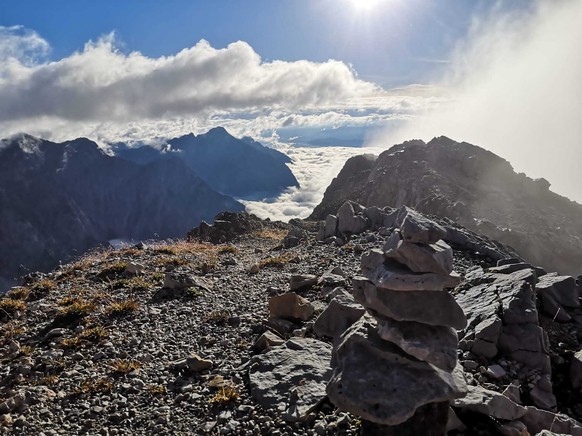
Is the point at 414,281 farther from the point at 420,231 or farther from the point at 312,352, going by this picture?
the point at 312,352

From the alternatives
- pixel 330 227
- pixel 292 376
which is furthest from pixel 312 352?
pixel 330 227

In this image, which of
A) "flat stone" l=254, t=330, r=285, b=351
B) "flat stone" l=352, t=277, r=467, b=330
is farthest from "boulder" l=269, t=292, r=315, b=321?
"flat stone" l=352, t=277, r=467, b=330

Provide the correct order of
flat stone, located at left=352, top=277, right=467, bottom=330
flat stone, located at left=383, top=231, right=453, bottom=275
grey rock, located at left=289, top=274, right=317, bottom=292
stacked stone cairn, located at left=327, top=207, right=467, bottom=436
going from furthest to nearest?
grey rock, located at left=289, top=274, right=317, bottom=292 < flat stone, located at left=352, top=277, right=467, bottom=330 < flat stone, located at left=383, top=231, right=453, bottom=275 < stacked stone cairn, located at left=327, top=207, right=467, bottom=436

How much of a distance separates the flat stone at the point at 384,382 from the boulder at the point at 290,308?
20.3 ft

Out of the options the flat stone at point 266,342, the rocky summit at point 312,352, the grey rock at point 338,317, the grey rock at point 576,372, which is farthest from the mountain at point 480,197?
the flat stone at point 266,342

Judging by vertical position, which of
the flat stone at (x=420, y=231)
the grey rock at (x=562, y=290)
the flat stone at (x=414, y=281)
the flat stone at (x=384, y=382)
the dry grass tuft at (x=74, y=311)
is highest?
the flat stone at (x=420, y=231)

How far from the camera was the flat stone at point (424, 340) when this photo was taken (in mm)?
8781

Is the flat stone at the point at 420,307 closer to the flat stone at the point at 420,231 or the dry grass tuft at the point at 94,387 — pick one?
the flat stone at the point at 420,231

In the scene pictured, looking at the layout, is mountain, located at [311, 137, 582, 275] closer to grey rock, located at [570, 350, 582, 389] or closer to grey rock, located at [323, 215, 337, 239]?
grey rock, located at [323, 215, 337, 239]

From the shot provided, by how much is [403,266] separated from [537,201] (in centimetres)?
11854

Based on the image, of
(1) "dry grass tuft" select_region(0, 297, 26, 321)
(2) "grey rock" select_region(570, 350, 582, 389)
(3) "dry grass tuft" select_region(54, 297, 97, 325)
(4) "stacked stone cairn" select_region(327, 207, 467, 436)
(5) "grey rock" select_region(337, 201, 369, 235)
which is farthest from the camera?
(5) "grey rock" select_region(337, 201, 369, 235)

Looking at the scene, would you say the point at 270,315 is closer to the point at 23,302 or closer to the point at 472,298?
the point at 472,298

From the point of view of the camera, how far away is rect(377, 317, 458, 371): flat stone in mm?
8781

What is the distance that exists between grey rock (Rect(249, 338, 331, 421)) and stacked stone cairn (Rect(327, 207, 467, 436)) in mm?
1676
